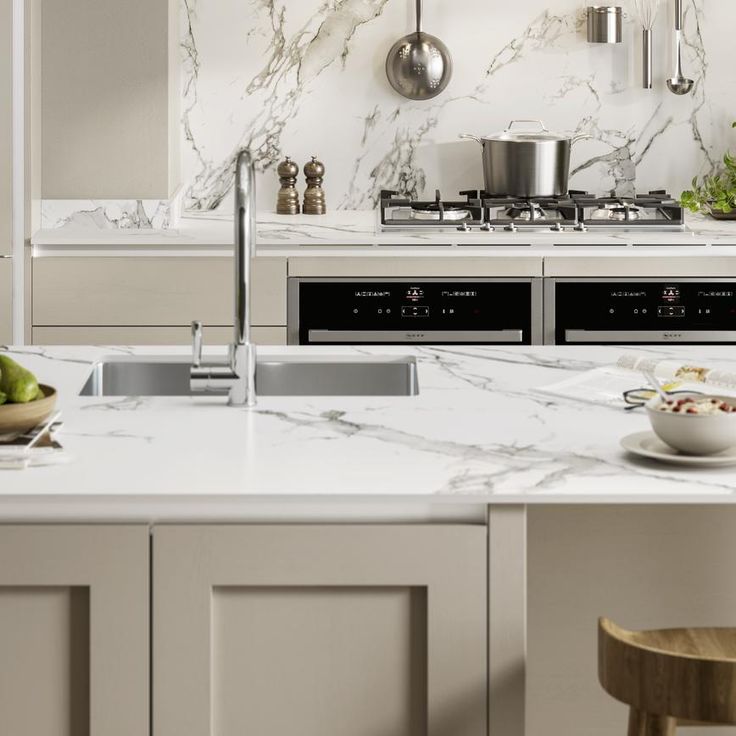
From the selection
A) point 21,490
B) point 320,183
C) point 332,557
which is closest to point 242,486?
point 332,557

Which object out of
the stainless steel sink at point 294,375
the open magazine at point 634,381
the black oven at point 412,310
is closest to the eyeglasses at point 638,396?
the open magazine at point 634,381

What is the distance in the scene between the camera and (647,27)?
14.8 feet

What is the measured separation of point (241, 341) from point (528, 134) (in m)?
2.49

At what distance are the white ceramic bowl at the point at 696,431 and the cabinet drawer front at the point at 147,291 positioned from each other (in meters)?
2.29

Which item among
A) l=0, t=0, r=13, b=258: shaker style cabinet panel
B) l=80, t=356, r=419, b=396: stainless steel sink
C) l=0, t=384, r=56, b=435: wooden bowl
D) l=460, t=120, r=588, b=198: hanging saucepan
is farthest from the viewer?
l=460, t=120, r=588, b=198: hanging saucepan

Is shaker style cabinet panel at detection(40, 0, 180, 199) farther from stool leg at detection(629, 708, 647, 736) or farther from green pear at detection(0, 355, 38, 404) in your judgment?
stool leg at detection(629, 708, 647, 736)

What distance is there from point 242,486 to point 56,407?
0.58 m

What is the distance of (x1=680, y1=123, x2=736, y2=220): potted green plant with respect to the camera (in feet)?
13.9

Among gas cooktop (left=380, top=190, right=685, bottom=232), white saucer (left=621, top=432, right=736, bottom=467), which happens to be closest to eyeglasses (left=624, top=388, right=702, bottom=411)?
white saucer (left=621, top=432, right=736, bottom=467)

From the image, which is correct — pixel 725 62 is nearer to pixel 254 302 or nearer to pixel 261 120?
pixel 261 120

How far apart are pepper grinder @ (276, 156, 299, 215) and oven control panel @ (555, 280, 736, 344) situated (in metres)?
1.04

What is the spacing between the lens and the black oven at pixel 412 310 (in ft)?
12.9

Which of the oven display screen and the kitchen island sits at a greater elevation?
the oven display screen

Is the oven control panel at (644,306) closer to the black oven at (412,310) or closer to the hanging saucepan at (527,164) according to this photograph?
the black oven at (412,310)
